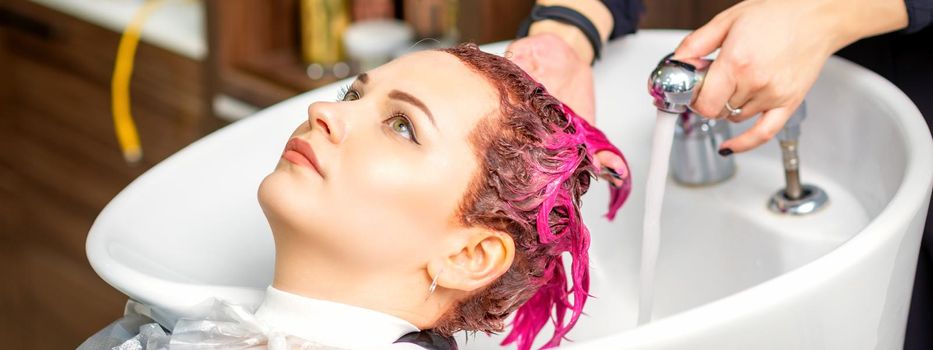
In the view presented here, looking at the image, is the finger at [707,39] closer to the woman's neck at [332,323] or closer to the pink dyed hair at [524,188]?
the pink dyed hair at [524,188]

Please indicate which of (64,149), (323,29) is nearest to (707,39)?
(323,29)

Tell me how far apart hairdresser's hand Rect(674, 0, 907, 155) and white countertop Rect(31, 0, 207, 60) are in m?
1.07

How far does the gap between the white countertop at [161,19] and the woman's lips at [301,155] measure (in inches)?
41.4

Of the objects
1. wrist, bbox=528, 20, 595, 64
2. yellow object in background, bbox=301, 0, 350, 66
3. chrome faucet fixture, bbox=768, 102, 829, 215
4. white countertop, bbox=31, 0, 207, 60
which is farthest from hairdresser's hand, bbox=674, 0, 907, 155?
white countertop, bbox=31, 0, 207, 60

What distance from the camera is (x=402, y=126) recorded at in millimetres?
998

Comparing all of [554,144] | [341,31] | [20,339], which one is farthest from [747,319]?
[20,339]

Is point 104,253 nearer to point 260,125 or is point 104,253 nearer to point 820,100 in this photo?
point 260,125

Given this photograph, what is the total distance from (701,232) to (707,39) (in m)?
0.29

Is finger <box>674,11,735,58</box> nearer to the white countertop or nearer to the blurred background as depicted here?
the blurred background

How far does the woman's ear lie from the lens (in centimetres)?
101

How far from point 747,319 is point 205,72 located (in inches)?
51.6

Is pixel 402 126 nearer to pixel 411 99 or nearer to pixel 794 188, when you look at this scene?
pixel 411 99

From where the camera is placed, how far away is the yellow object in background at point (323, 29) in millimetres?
1938

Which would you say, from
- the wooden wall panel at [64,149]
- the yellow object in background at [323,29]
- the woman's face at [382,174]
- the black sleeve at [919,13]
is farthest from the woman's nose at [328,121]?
the wooden wall panel at [64,149]
